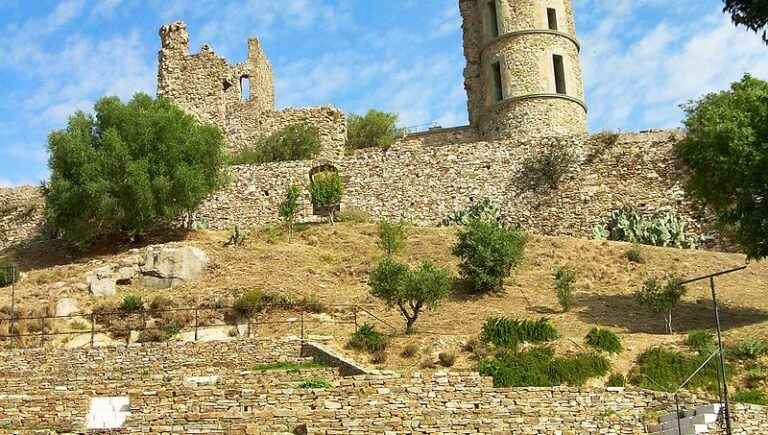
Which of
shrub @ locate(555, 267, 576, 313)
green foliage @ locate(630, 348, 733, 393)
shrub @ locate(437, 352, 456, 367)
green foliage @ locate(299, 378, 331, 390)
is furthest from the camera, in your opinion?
shrub @ locate(555, 267, 576, 313)

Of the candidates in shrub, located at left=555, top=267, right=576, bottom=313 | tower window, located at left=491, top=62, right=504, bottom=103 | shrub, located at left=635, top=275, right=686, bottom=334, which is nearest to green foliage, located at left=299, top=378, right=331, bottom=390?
shrub, located at left=555, top=267, right=576, bottom=313

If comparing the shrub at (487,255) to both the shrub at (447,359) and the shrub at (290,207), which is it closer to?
the shrub at (447,359)

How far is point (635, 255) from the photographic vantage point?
32.1 m

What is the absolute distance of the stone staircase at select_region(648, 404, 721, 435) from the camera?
1975 cm

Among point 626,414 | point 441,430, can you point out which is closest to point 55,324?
point 441,430

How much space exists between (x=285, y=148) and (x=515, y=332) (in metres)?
20.9

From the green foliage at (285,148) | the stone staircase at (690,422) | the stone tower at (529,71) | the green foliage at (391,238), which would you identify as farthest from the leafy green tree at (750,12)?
the green foliage at (285,148)

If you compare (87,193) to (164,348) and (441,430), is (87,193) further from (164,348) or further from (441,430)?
(441,430)

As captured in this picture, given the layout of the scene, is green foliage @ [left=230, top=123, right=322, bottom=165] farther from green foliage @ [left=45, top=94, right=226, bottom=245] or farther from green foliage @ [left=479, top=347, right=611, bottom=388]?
green foliage @ [left=479, top=347, right=611, bottom=388]

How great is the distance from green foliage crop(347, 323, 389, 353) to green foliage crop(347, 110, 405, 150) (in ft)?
71.4

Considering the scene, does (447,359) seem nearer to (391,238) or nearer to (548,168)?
(391,238)

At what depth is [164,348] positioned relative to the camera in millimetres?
25359

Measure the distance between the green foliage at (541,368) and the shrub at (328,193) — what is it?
15.7 meters

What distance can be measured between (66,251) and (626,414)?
22.5 m
